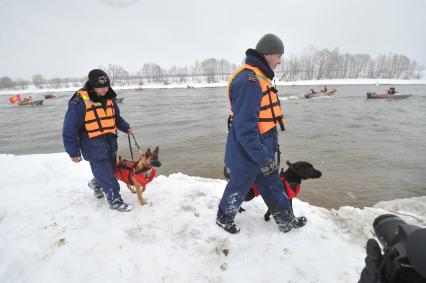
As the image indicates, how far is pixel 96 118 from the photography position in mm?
3268

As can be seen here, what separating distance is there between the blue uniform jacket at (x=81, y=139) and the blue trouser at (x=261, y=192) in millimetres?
1817

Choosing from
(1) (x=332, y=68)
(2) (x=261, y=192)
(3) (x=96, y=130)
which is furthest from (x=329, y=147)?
(1) (x=332, y=68)

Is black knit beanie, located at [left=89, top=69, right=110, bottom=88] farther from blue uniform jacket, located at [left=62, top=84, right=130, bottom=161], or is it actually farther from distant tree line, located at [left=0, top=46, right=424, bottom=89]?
distant tree line, located at [left=0, top=46, right=424, bottom=89]

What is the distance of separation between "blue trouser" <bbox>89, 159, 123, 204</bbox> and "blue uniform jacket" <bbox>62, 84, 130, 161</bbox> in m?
0.10

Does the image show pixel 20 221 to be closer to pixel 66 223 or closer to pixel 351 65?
pixel 66 223

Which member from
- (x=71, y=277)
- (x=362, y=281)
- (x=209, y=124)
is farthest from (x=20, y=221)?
(x=209, y=124)

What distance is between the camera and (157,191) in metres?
4.22

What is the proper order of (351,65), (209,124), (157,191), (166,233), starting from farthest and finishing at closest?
(351,65), (209,124), (157,191), (166,233)

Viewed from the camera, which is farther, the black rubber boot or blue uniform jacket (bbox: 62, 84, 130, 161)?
the black rubber boot

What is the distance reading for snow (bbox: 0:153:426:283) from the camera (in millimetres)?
2551

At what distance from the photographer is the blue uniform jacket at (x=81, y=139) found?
10.3 ft

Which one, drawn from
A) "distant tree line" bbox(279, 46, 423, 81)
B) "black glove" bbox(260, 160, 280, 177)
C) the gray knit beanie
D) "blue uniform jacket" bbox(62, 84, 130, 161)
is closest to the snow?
"blue uniform jacket" bbox(62, 84, 130, 161)

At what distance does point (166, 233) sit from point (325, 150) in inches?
294

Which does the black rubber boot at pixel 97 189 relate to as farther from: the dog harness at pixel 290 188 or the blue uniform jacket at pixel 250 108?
the blue uniform jacket at pixel 250 108
